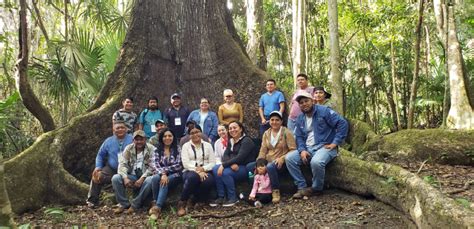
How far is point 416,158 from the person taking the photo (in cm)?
690

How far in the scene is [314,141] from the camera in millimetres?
6020

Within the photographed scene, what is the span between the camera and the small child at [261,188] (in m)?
5.80

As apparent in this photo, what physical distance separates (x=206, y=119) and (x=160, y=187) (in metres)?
1.60

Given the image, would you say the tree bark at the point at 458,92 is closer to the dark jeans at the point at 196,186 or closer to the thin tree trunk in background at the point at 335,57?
the thin tree trunk in background at the point at 335,57

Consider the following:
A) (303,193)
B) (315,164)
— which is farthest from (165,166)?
(315,164)

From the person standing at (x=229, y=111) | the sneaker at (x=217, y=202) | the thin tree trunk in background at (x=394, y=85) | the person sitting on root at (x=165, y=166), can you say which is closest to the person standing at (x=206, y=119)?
the person standing at (x=229, y=111)

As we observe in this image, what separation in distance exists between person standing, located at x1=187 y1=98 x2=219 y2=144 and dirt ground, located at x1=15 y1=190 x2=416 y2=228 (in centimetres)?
152

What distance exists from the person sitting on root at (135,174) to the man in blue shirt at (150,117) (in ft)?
2.84

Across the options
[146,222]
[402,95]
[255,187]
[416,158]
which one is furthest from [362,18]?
[146,222]

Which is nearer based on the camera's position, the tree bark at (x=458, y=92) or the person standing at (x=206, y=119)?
the person standing at (x=206, y=119)

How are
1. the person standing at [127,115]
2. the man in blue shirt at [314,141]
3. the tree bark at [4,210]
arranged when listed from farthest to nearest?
the person standing at [127,115] → the man in blue shirt at [314,141] → the tree bark at [4,210]

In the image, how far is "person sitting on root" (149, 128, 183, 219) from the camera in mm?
5887

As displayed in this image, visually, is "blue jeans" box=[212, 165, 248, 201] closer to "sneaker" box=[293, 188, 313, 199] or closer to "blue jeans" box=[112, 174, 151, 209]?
"sneaker" box=[293, 188, 313, 199]

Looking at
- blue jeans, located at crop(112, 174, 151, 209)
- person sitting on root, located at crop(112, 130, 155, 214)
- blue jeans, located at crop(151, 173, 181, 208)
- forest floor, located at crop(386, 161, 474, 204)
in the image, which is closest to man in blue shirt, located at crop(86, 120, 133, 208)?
person sitting on root, located at crop(112, 130, 155, 214)
